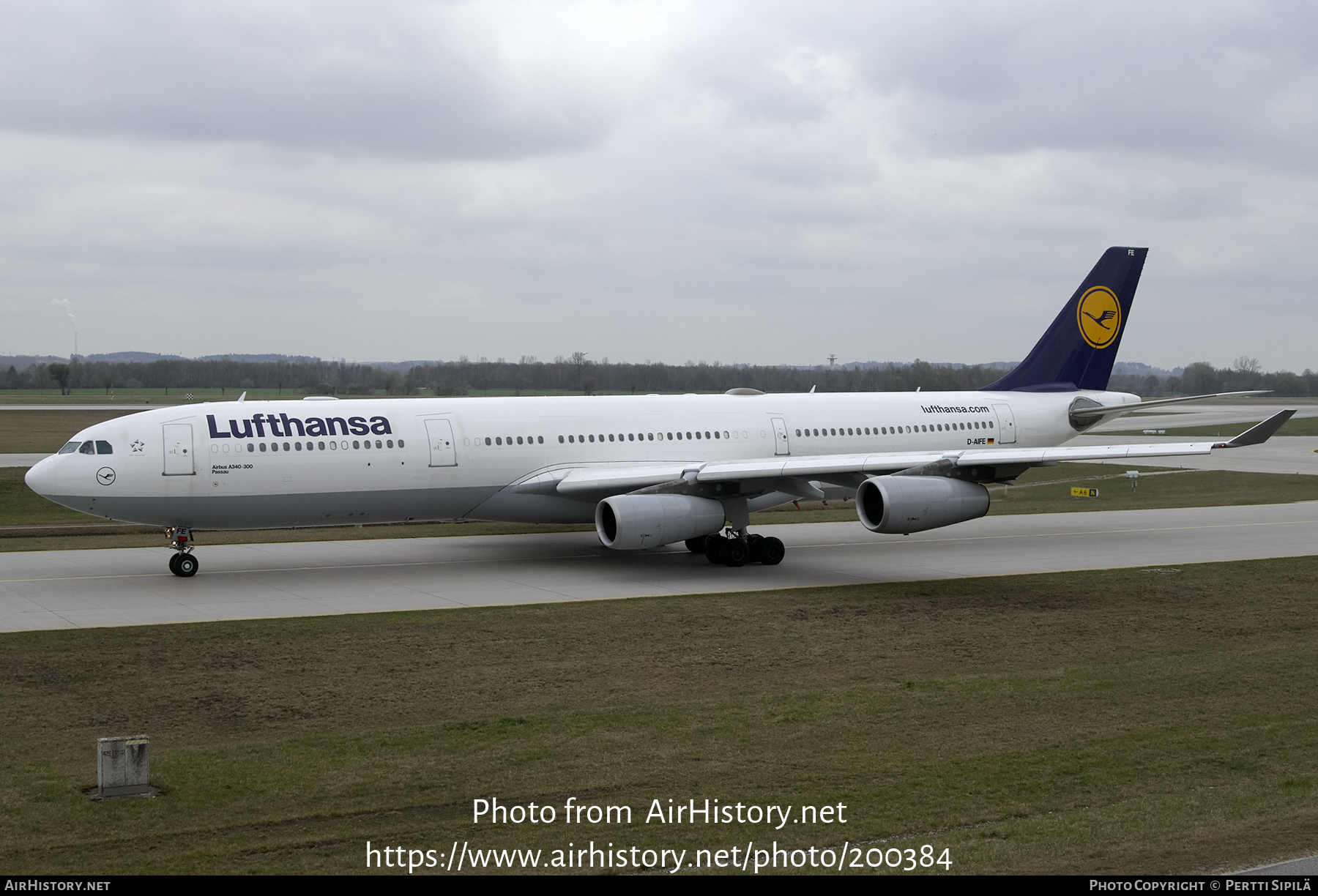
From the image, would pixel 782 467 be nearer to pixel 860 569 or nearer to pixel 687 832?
pixel 860 569

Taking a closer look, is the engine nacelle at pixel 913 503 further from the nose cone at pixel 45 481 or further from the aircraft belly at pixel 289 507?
the nose cone at pixel 45 481

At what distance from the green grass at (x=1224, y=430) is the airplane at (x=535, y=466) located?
49.4 meters

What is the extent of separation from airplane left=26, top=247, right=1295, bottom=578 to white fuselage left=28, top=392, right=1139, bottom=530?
0.12 ft

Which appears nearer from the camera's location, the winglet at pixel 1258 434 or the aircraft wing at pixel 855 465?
the winglet at pixel 1258 434

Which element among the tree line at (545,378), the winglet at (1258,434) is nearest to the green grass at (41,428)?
the tree line at (545,378)

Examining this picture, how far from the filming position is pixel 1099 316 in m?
35.8

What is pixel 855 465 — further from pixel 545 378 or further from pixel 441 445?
pixel 545 378

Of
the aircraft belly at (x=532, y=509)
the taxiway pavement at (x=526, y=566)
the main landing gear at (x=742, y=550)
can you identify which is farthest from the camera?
the main landing gear at (x=742, y=550)

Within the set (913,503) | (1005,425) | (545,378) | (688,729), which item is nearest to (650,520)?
(913,503)

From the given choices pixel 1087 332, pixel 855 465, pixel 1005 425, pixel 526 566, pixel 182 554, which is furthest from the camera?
→ pixel 1087 332

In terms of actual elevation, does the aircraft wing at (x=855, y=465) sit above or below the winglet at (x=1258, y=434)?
below

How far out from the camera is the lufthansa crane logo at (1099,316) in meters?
35.6

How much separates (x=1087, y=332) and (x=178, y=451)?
25.2 meters

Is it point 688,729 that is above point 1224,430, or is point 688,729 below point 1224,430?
below
